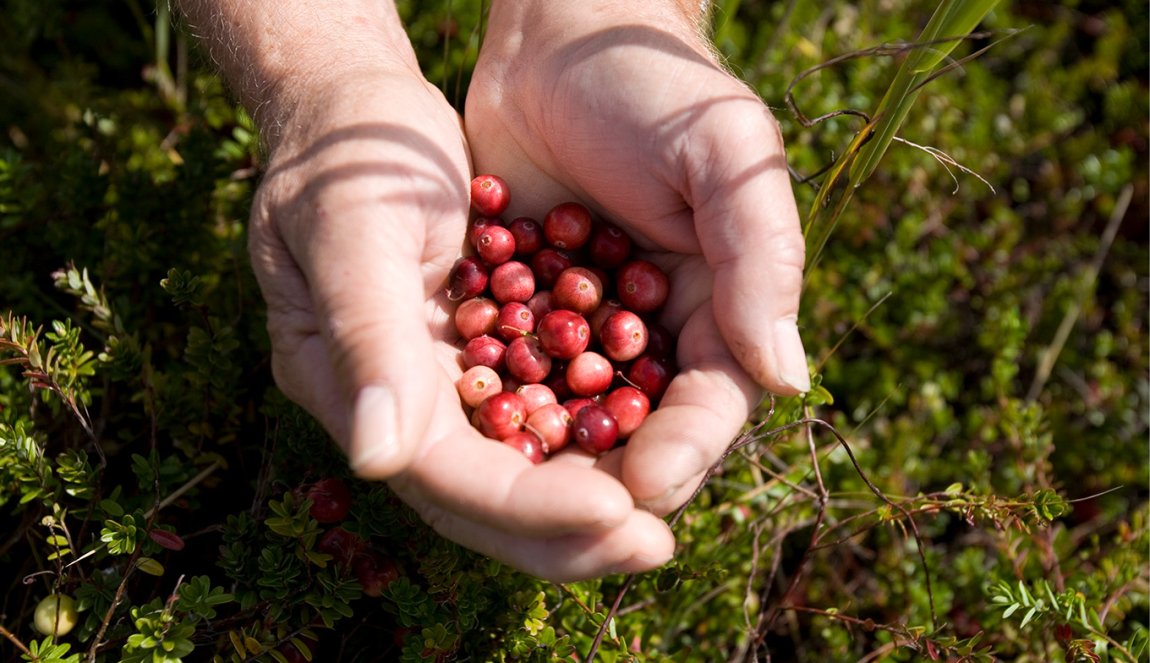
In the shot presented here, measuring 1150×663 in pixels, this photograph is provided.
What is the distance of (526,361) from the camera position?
2963 mm

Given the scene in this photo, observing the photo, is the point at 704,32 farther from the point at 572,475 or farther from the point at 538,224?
the point at 572,475

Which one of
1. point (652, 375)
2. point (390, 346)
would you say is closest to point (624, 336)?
point (652, 375)

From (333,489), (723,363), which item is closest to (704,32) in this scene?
(723,363)

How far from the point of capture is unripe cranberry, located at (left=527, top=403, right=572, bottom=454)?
106 inches

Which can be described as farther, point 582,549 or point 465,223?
point 465,223

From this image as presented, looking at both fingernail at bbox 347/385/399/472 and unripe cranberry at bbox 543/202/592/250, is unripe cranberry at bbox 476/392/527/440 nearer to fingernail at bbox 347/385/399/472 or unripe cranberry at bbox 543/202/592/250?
fingernail at bbox 347/385/399/472

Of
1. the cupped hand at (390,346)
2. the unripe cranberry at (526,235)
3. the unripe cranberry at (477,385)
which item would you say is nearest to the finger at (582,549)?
the cupped hand at (390,346)

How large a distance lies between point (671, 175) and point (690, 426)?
842 mm

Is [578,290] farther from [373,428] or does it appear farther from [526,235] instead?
[373,428]

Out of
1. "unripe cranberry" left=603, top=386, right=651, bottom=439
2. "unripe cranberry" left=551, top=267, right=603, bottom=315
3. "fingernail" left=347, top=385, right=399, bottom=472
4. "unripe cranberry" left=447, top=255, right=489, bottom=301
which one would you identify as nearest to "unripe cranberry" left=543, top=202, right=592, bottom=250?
"unripe cranberry" left=551, top=267, right=603, bottom=315

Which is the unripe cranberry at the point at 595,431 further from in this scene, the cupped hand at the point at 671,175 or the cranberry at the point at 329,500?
the cranberry at the point at 329,500

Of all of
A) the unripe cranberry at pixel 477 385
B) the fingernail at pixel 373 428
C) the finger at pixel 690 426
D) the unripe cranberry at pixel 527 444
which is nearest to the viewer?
the fingernail at pixel 373 428

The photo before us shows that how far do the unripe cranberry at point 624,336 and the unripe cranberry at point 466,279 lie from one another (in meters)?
0.48

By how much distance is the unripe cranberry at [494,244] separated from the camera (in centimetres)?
313
